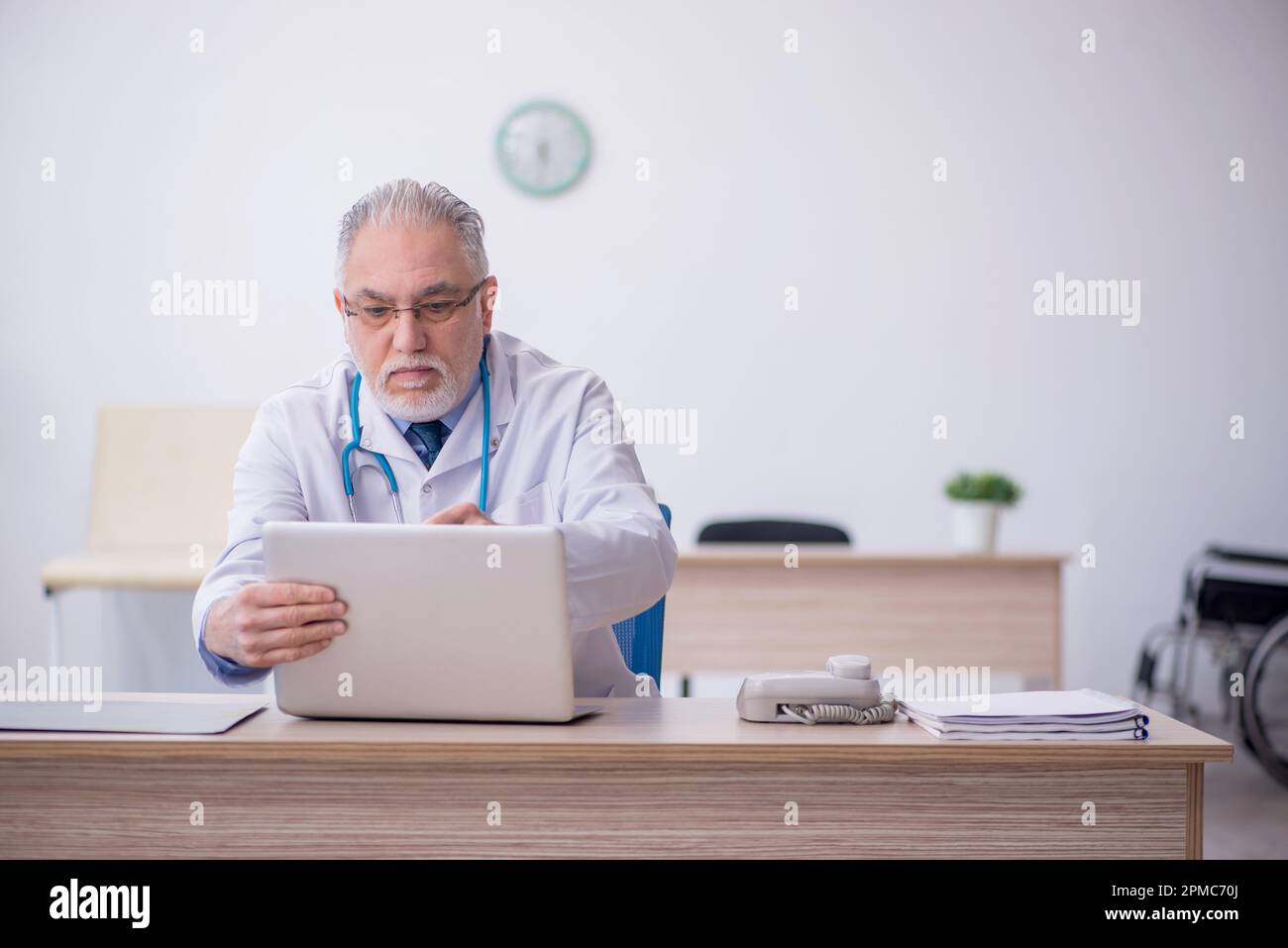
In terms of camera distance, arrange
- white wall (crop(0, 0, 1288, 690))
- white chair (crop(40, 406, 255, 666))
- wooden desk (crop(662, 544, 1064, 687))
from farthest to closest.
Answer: white wall (crop(0, 0, 1288, 690)), white chair (crop(40, 406, 255, 666)), wooden desk (crop(662, 544, 1064, 687))

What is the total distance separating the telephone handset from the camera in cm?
127

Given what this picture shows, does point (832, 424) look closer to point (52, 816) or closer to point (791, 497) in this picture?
point (791, 497)

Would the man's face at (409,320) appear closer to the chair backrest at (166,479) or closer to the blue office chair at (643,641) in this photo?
the blue office chair at (643,641)

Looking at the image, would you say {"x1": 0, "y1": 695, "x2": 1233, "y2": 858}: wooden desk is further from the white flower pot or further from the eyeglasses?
the white flower pot

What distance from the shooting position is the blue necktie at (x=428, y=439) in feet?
5.65

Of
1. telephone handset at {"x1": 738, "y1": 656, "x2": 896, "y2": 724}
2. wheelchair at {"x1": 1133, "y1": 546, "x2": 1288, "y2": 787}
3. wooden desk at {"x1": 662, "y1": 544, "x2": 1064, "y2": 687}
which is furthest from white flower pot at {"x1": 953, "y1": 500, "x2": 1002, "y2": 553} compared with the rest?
telephone handset at {"x1": 738, "y1": 656, "x2": 896, "y2": 724}

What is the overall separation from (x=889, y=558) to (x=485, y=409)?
1.75 m

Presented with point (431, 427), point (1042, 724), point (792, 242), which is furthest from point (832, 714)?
point (792, 242)

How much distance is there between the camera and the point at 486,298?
5.80 ft

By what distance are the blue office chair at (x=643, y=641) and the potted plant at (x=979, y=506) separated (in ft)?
5.97

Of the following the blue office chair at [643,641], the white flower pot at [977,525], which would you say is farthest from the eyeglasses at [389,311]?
the white flower pot at [977,525]

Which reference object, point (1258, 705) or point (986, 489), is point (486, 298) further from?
point (1258, 705)

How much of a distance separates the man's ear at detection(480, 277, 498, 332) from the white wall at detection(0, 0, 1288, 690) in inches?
101

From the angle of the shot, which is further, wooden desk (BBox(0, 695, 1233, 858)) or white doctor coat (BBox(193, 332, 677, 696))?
white doctor coat (BBox(193, 332, 677, 696))
